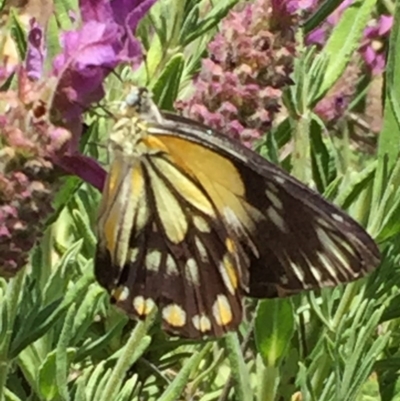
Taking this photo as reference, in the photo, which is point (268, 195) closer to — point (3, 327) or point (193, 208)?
point (193, 208)

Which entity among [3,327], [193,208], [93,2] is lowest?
[3,327]

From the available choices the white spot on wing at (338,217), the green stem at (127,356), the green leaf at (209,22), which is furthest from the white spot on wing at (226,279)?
the green leaf at (209,22)

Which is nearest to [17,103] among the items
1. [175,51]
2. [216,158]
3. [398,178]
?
[216,158]

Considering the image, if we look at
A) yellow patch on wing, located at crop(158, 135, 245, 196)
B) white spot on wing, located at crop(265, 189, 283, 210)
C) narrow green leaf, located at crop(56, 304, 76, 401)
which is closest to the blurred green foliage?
narrow green leaf, located at crop(56, 304, 76, 401)

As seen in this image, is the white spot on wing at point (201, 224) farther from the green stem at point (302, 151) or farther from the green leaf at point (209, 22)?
the green leaf at point (209, 22)

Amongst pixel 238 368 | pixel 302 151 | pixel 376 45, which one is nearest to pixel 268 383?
pixel 238 368

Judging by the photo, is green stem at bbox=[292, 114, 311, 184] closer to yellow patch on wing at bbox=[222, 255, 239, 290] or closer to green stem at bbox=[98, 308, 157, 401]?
yellow patch on wing at bbox=[222, 255, 239, 290]
